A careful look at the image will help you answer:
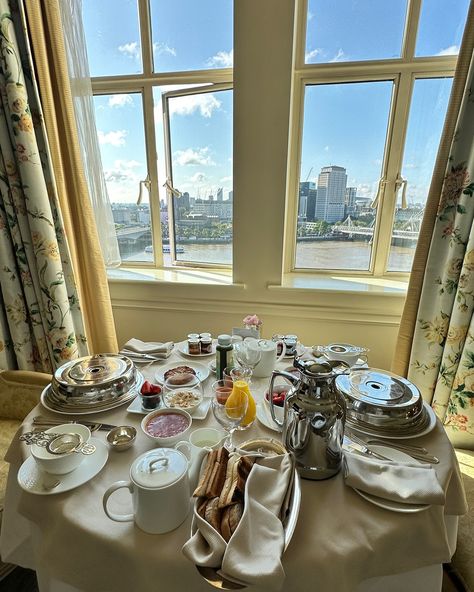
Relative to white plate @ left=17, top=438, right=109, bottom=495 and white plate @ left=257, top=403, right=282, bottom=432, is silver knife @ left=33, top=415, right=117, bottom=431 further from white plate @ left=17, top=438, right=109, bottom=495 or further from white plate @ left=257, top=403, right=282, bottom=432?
white plate @ left=257, top=403, right=282, bottom=432

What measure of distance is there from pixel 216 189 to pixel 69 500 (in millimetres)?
1672

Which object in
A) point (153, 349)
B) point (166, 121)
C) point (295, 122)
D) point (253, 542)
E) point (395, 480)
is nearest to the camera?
point (253, 542)

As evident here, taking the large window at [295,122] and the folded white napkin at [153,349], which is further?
the large window at [295,122]

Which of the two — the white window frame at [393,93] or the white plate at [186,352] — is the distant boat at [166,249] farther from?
the white plate at [186,352]

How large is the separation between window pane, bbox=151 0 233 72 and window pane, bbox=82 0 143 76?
12cm

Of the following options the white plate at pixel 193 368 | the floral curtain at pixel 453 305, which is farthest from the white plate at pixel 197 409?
the floral curtain at pixel 453 305

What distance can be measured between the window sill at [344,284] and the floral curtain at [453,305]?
249 millimetres

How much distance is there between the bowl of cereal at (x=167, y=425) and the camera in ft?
2.29

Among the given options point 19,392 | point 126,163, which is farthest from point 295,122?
point 19,392

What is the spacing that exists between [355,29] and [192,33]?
0.84 meters

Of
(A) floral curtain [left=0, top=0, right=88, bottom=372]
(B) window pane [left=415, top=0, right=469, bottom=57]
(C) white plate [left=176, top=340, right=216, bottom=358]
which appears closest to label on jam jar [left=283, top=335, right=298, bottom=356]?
(C) white plate [left=176, top=340, right=216, bottom=358]

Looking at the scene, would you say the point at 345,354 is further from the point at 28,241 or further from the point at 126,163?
the point at 126,163

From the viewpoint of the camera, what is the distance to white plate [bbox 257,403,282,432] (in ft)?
2.55

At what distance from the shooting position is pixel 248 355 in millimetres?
1002
